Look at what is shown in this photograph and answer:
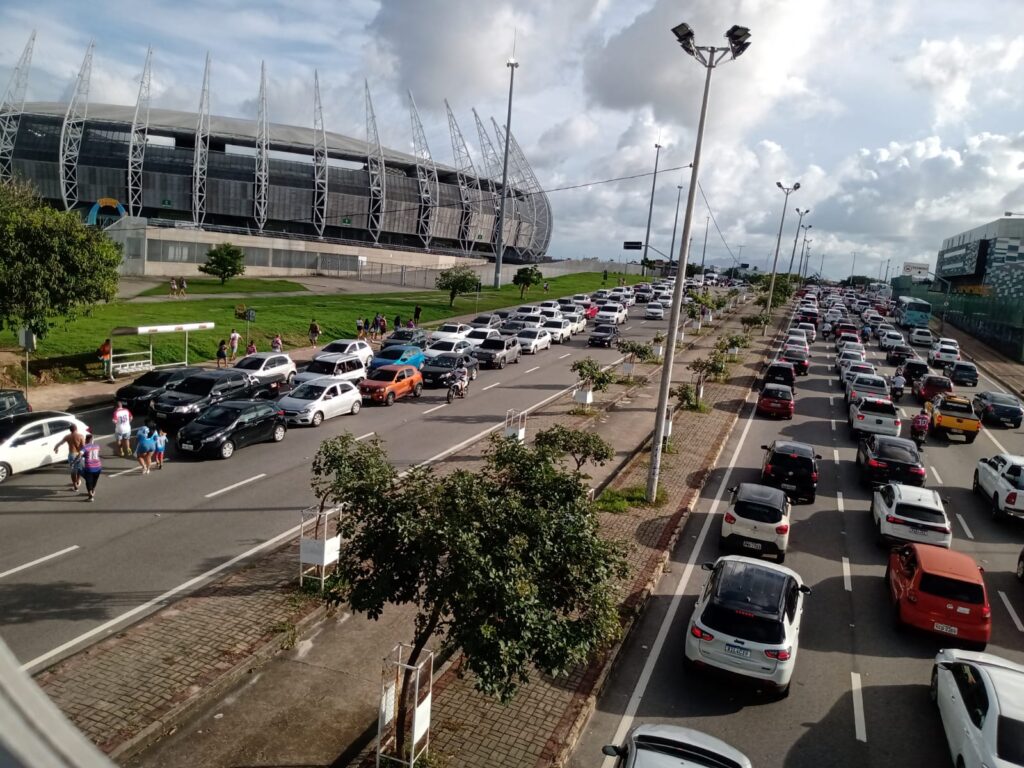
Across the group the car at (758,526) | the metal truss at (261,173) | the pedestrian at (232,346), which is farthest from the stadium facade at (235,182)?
the car at (758,526)

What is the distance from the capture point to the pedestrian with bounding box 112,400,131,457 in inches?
755

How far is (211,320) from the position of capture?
131 ft

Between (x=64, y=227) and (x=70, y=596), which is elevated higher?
(x=64, y=227)

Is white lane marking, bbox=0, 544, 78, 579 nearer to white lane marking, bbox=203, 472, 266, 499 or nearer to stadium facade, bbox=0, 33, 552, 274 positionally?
white lane marking, bbox=203, 472, 266, 499

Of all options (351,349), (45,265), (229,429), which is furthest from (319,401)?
(45,265)

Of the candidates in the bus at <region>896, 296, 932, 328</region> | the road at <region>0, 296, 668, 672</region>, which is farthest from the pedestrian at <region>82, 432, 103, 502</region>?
the bus at <region>896, 296, 932, 328</region>

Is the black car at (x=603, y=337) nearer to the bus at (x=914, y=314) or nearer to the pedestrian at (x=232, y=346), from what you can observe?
the pedestrian at (x=232, y=346)

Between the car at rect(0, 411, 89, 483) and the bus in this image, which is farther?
the bus

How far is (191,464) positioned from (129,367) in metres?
11.7

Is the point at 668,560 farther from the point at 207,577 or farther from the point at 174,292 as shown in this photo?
the point at 174,292

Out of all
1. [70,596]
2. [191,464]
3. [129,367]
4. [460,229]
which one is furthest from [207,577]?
[460,229]

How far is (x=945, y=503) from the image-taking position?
67.3 feet

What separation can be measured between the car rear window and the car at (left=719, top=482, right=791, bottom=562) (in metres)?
3.11

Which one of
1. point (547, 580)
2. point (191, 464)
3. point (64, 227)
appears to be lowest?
point (191, 464)
